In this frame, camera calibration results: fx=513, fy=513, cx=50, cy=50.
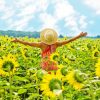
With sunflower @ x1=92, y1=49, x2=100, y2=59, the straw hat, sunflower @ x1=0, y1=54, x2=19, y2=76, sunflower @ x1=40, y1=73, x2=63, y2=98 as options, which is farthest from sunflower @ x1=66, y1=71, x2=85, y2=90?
the straw hat

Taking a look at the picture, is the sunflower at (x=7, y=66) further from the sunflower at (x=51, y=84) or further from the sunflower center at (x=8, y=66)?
the sunflower at (x=51, y=84)

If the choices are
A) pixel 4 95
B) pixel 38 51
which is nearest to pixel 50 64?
pixel 4 95

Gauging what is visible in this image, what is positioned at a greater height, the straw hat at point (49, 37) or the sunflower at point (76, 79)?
the straw hat at point (49, 37)

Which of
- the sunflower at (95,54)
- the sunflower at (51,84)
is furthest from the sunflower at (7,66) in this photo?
the sunflower at (95,54)

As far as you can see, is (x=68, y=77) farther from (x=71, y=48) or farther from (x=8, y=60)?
(x=71, y=48)

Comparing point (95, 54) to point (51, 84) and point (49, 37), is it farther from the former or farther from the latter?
point (51, 84)

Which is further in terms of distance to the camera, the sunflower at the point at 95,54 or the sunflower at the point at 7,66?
the sunflower at the point at 95,54

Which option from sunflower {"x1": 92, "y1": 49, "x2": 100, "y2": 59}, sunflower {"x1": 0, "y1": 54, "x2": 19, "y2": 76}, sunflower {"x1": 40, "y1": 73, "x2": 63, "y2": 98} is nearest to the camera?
sunflower {"x1": 40, "y1": 73, "x2": 63, "y2": 98}

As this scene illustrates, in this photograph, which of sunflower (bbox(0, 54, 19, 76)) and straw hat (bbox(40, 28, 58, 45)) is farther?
straw hat (bbox(40, 28, 58, 45))

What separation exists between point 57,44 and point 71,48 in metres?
5.27

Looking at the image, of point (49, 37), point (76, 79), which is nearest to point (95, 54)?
point (49, 37)

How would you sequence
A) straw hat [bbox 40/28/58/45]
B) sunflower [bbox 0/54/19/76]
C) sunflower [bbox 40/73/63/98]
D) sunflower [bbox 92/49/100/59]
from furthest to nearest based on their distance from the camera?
1. straw hat [bbox 40/28/58/45]
2. sunflower [bbox 92/49/100/59]
3. sunflower [bbox 0/54/19/76]
4. sunflower [bbox 40/73/63/98]

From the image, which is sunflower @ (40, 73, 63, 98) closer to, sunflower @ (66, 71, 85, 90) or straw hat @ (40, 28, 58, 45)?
sunflower @ (66, 71, 85, 90)

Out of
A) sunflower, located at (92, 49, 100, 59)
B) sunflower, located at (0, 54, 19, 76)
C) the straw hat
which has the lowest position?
sunflower, located at (0, 54, 19, 76)
